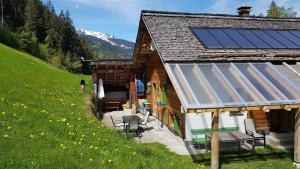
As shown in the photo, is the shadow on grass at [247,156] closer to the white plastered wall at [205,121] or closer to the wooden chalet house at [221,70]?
the wooden chalet house at [221,70]

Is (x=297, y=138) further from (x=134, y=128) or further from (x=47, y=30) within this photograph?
(x=47, y=30)

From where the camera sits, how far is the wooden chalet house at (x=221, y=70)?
36.1 ft

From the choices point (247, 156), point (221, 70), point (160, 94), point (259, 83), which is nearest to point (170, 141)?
point (247, 156)

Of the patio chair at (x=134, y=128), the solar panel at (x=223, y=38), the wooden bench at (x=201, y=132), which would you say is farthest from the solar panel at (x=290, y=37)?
the patio chair at (x=134, y=128)

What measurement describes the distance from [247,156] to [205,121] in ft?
9.28

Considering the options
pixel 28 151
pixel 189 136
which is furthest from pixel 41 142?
pixel 189 136

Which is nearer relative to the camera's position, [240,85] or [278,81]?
[240,85]

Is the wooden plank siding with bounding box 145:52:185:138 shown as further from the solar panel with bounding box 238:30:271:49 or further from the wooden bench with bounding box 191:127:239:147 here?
the solar panel with bounding box 238:30:271:49

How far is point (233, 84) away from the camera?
11.8 m

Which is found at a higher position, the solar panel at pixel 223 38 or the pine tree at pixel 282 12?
the pine tree at pixel 282 12

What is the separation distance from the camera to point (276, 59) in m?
14.6

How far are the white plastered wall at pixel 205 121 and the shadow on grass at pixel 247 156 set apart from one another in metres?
1.82

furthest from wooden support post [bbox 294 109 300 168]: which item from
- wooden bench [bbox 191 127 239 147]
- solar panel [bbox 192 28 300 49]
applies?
solar panel [bbox 192 28 300 49]

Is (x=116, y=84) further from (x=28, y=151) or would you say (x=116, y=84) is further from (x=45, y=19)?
(x=45, y=19)
